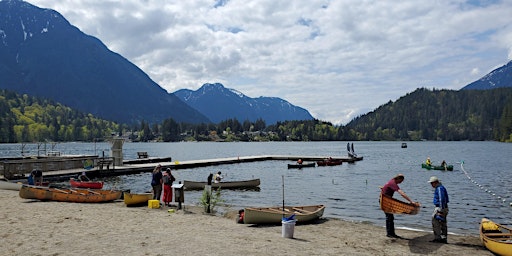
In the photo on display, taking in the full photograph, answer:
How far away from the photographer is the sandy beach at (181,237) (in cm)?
1461

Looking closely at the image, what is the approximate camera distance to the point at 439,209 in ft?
53.8

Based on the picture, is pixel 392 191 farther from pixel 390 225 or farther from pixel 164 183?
pixel 164 183

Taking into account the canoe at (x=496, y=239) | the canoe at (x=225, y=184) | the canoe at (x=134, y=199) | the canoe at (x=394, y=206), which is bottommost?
the canoe at (x=225, y=184)

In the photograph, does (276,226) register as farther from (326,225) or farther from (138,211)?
(138,211)

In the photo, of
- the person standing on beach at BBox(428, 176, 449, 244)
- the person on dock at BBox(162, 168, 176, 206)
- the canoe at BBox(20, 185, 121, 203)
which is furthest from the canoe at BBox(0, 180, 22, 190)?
the person standing on beach at BBox(428, 176, 449, 244)

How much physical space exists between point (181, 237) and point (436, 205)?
10.6m

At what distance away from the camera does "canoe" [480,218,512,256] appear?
50.4 ft

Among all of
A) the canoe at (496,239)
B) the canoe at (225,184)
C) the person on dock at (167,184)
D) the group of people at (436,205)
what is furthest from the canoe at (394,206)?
the canoe at (225,184)

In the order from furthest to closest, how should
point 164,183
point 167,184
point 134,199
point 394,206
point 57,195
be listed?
point 57,195 → point 167,184 → point 164,183 → point 134,199 → point 394,206

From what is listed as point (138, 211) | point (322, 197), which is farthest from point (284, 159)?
point (138, 211)

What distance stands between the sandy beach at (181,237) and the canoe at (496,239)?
48 cm

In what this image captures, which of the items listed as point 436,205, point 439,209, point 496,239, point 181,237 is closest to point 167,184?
point 181,237

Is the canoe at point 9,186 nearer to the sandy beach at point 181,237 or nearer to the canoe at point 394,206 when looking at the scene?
the sandy beach at point 181,237

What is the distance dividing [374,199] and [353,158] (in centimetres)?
5394
